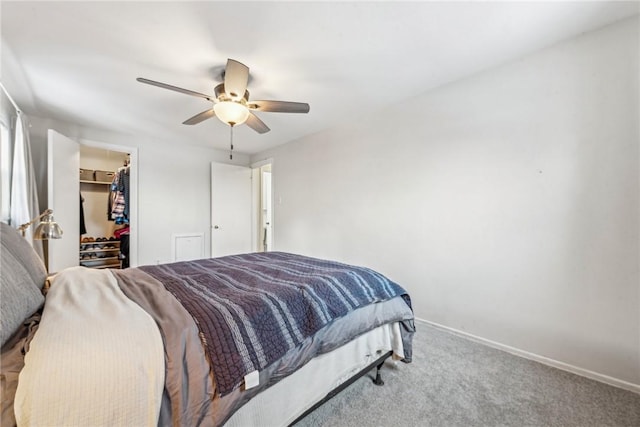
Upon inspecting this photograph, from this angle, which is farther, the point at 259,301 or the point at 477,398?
the point at 477,398

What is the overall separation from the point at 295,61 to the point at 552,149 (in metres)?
2.05

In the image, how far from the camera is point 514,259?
2.04m

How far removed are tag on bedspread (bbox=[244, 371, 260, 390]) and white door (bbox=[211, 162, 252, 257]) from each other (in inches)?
151

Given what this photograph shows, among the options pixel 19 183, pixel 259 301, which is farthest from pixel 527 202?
pixel 19 183

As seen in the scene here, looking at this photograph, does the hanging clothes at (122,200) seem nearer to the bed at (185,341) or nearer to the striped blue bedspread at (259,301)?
the striped blue bedspread at (259,301)

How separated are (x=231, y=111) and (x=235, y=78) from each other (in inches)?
9.8

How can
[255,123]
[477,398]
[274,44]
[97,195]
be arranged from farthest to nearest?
[97,195], [255,123], [274,44], [477,398]

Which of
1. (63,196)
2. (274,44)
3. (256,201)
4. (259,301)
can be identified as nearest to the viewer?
(259,301)

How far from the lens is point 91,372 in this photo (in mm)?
760

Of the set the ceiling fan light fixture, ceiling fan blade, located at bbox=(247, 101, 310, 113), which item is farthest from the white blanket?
ceiling fan blade, located at bbox=(247, 101, 310, 113)

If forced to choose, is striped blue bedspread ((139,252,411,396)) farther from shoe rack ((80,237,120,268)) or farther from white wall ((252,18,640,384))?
shoe rack ((80,237,120,268))

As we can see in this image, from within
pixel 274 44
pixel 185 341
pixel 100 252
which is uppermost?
pixel 274 44

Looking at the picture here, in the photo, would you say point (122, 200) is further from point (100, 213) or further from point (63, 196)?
point (100, 213)

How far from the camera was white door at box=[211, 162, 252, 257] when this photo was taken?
458cm
